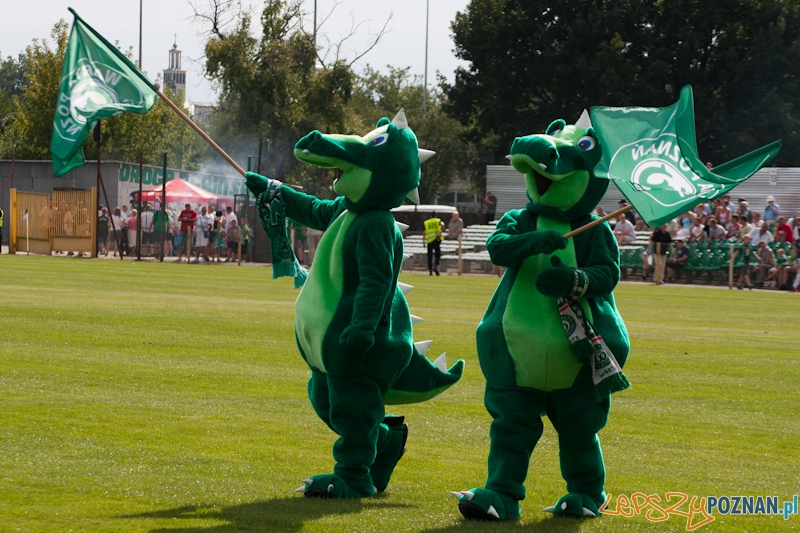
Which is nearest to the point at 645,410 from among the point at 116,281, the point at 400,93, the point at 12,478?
the point at 12,478

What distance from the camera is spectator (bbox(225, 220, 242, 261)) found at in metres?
32.4

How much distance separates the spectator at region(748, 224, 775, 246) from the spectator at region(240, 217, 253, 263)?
14748mm

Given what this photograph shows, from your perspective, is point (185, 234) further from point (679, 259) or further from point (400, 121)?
point (400, 121)

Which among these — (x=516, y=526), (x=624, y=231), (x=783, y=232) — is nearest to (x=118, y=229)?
(x=624, y=231)

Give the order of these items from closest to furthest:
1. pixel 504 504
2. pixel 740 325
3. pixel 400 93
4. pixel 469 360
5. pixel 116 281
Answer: pixel 504 504 < pixel 469 360 < pixel 740 325 < pixel 116 281 < pixel 400 93

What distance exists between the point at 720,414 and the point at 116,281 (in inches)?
573

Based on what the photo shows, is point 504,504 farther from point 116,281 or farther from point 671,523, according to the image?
point 116,281

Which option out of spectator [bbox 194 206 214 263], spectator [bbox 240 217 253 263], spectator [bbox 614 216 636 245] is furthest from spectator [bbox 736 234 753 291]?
spectator [bbox 194 206 214 263]

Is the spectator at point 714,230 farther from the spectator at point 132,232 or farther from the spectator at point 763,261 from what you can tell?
the spectator at point 132,232

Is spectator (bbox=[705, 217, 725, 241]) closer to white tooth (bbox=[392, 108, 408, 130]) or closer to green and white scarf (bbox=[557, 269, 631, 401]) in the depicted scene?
white tooth (bbox=[392, 108, 408, 130])

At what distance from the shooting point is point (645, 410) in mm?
8258

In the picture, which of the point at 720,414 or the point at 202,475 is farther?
the point at 720,414

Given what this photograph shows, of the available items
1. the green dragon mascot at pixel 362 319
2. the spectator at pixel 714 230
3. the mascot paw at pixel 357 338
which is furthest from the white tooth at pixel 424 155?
the spectator at pixel 714 230

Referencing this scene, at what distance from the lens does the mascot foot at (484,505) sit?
15.8 feet
